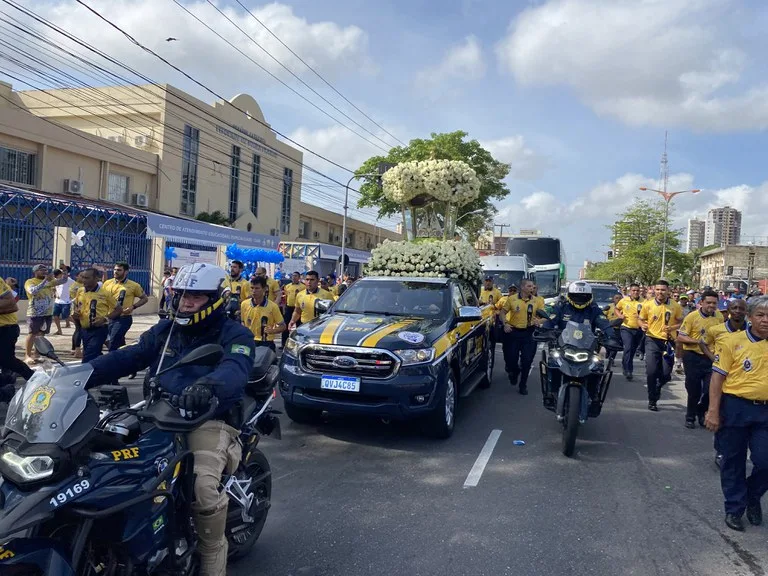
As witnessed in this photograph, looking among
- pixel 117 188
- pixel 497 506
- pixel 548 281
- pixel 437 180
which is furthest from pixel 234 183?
pixel 497 506

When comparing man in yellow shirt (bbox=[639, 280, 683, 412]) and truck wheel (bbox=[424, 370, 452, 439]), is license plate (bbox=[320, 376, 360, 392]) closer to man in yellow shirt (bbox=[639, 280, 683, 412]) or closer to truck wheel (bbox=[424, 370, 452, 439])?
truck wheel (bbox=[424, 370, 452, 439])

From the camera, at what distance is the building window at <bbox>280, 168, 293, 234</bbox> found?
44312 mm

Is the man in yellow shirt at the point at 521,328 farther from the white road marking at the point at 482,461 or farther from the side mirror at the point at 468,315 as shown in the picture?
the white road marking at the point at 482,461

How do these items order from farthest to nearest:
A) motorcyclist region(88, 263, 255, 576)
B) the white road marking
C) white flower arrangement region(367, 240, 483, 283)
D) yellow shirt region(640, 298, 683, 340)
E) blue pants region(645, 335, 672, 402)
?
1. white flower arrangement region(367, 240, 483, 283)
2. yellow shirt region(640, 298, 683, 340)
3. blue pants region(645, 335, 672, 402)
4. the white road marking
5. motorcyclist region(88, 263, 255, 576)

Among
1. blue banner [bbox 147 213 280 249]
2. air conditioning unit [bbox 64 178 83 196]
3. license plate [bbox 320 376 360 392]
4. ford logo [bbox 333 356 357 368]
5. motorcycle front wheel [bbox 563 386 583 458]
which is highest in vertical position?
air conditioning unit [bbox 64 178 83 196]

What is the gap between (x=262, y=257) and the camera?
23.6 m

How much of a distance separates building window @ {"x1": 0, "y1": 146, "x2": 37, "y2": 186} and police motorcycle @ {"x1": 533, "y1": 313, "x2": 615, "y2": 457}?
22.7 meters

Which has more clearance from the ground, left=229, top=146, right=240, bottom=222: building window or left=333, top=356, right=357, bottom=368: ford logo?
left=229, top=146, right=240, bottom=222: building window

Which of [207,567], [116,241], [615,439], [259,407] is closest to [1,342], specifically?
[259,407]

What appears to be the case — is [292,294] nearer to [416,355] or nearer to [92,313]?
[92,313]

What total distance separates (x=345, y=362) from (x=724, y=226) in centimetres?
16109

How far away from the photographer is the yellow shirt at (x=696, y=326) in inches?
307

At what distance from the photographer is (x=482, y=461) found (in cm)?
612

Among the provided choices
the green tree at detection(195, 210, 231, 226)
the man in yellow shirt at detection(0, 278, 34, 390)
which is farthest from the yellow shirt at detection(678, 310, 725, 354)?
the green tree at detection(195, 210, 231, 226)
